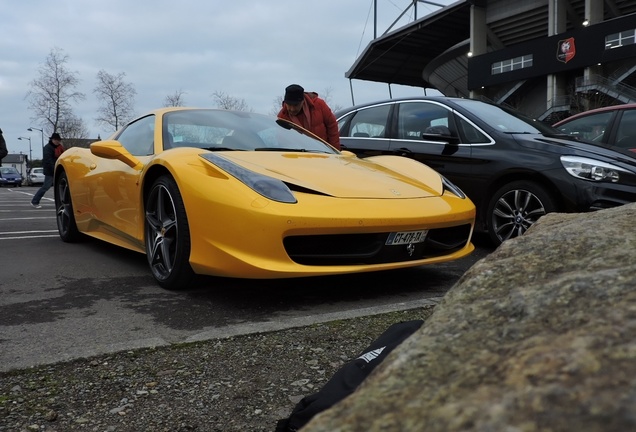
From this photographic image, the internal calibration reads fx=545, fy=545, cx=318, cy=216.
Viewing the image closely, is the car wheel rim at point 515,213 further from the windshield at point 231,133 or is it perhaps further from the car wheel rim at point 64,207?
the car wheel rim at point 64,207

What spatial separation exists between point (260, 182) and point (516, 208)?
2.44m

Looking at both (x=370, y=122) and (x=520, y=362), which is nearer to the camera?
(x=520, y=362)

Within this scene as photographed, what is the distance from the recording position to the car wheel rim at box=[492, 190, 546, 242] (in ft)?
14.0

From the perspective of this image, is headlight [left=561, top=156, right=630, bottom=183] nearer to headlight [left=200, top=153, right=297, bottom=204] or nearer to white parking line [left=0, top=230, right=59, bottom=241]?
headlight [left=200, top=153, right=297, bottom=204]

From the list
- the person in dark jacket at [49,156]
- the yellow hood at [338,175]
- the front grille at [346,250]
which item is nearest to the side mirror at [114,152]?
the yellow hood at [338,175]

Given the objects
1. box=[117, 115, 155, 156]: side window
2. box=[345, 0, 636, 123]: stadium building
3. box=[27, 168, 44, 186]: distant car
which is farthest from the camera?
box=[27, 168, 44, 186]: distant car

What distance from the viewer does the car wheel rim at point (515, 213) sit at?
14.0 ft

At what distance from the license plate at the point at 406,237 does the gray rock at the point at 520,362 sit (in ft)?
5.73

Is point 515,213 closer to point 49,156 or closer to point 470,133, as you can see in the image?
point 470,133

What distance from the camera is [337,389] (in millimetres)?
1382

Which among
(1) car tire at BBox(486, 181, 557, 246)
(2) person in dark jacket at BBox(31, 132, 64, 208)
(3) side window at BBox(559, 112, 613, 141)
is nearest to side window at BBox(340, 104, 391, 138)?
(1) car tire at BBox(486, 181, 557, 246)

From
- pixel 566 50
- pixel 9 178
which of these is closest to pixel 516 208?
pixel 566 50

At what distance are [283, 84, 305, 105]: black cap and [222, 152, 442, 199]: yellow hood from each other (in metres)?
1.86

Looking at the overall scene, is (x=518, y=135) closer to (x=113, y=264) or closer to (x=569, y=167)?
(x=569, y=167)
